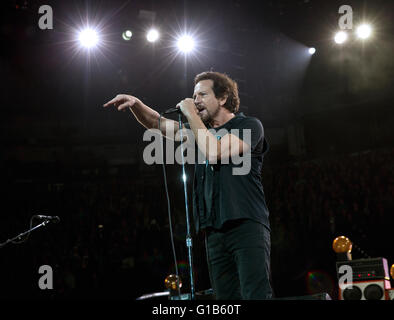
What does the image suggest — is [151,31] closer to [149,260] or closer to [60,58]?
[60,58]

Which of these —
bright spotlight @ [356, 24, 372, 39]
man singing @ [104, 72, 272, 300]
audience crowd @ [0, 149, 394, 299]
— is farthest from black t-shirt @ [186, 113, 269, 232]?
bright spotlight @ [356, 24, 372, 39]

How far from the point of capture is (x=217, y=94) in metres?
1.89

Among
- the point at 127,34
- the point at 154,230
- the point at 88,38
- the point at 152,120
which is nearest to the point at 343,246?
the point at 152,120

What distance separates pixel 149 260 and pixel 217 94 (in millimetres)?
5978

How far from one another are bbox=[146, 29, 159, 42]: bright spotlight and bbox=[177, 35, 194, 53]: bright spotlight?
476 millimetres

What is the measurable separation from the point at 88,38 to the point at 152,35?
3.88 ft

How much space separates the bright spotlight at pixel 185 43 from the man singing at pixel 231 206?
6331mm

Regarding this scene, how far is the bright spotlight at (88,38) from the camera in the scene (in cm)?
734

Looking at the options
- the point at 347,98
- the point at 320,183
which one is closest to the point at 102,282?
the point at 320,183

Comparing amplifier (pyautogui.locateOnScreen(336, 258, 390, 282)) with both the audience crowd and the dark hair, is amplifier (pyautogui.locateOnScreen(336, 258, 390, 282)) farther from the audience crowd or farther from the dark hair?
the dark hair

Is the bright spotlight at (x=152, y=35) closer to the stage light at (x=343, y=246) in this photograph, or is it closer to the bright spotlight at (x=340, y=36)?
the bright spotlight at (x=340, y=36)

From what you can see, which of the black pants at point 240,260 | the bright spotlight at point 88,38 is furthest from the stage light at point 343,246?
the bright spotlight at point 88,38

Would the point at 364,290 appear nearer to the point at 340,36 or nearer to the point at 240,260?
the point at 240,260

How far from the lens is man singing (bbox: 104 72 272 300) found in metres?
1.55
